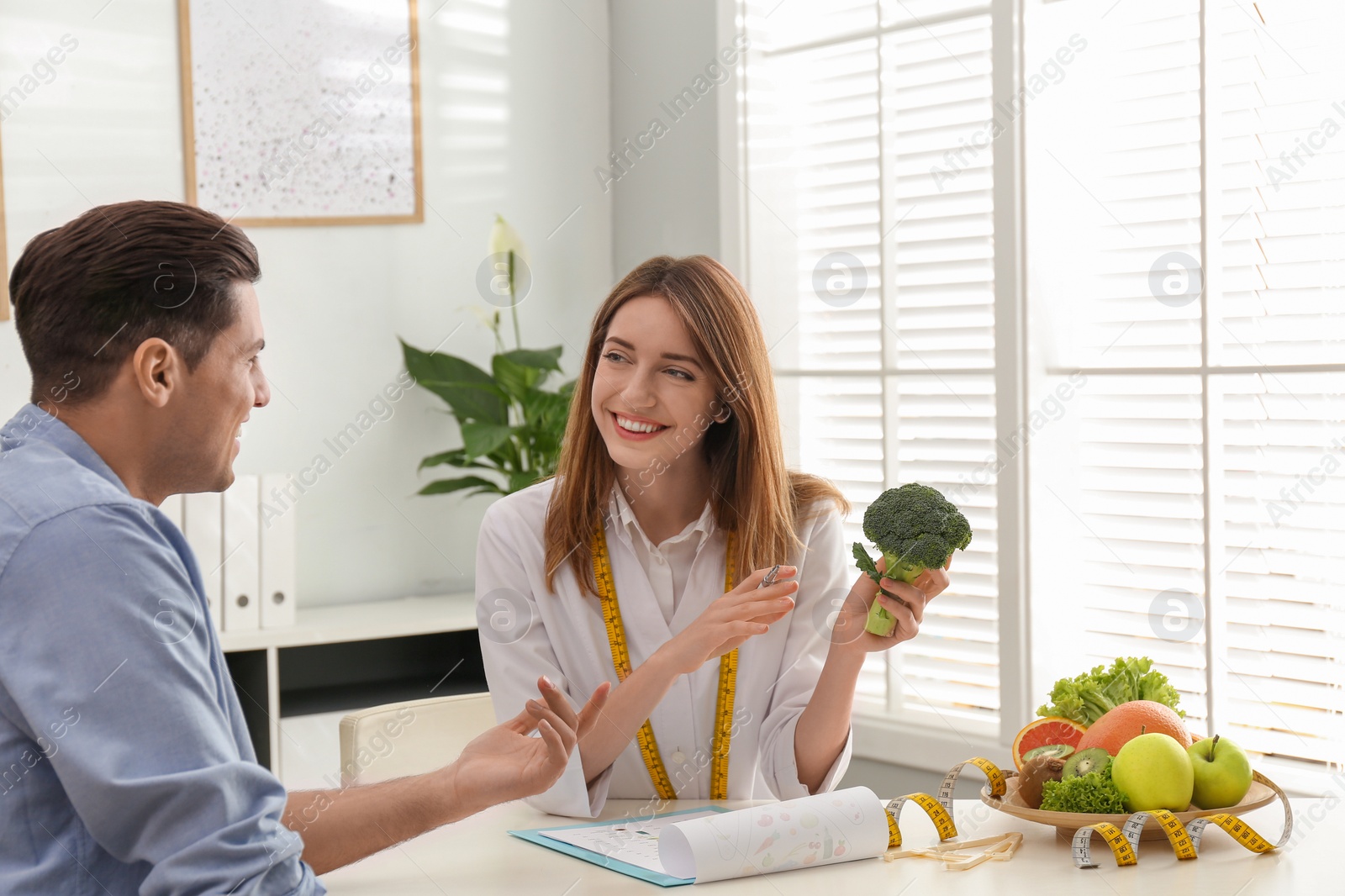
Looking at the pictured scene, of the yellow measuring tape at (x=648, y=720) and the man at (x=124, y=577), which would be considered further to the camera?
the yellow measuring tape at (x=648, y=720)

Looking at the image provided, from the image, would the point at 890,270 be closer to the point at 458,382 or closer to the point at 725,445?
the point at 725,445

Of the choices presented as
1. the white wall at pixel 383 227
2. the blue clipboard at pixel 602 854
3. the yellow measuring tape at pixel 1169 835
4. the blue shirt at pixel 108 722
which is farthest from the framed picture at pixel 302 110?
the yellow measuring tape at pixel 1169 835

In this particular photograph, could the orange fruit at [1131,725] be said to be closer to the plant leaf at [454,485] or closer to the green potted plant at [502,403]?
the green potted plant at [502,403]

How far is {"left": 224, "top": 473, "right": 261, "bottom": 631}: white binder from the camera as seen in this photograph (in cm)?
315

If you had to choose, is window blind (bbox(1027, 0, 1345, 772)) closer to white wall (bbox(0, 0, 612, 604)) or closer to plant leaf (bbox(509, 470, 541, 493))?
plant leaf (bbox(509, 470, 541, 493))

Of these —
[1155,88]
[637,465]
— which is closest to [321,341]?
[637,465]

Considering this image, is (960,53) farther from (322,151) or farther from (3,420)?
(3,420)

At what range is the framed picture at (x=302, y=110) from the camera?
140 inches

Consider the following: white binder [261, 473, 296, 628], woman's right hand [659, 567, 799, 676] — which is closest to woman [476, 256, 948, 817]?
woman's right hand [659, 567, 799, 676]

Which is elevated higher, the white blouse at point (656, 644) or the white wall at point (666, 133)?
the white wall at point (666, 133)

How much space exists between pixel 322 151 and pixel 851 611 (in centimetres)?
254

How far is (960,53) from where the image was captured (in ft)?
10.5

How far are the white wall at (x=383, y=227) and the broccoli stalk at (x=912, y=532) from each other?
7.67ft

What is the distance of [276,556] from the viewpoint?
3225 millimetres
